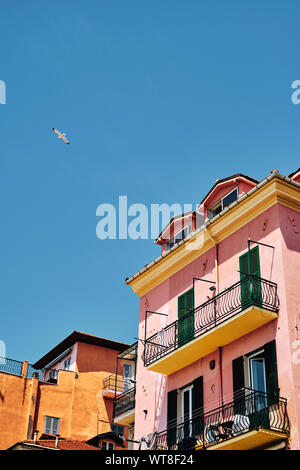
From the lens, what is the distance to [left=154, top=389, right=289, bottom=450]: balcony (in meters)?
17.3

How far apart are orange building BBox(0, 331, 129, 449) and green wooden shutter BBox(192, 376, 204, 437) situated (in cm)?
1522

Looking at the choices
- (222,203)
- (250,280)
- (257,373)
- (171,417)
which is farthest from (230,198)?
(171,417)

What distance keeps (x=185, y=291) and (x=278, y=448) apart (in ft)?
24.6

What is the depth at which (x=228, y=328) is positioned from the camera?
65.5 ft

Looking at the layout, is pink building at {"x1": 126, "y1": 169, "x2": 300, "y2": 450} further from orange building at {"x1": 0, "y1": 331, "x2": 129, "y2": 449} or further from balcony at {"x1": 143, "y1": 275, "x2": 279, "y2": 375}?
orange building at {"x1": 0, "y1": 331, "x2": 129, "y2": 449}

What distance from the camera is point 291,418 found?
1723 centimetres

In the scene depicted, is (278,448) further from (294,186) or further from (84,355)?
(84,355)

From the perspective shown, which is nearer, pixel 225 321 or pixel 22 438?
pixel 225 321

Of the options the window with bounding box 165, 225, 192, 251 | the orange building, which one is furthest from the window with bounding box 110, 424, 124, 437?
the window with bounding box 165, 225, 192, 251

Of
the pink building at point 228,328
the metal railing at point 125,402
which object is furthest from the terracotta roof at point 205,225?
the metal railing at point 125,402

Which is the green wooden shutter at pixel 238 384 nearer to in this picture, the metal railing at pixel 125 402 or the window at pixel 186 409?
the window at pixel 186 409

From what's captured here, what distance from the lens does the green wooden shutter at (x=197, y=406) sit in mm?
20344
